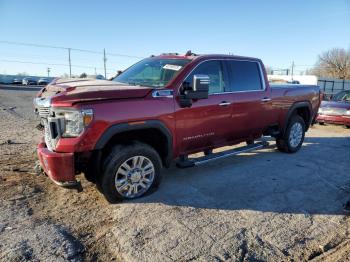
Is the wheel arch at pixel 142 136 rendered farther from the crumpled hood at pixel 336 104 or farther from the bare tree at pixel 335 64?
the bare tree at pixel 335 64

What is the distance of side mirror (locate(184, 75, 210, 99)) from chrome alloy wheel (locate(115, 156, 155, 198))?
1134mm

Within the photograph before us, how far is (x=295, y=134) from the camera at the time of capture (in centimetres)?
770

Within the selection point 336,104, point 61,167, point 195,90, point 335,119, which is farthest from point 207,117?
point 336,104

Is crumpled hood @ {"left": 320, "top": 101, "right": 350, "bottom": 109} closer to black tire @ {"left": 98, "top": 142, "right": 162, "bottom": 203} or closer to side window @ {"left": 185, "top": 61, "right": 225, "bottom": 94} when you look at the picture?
side window @ {"left": 185, "top": 61, "right": 225, "bottom": 94}

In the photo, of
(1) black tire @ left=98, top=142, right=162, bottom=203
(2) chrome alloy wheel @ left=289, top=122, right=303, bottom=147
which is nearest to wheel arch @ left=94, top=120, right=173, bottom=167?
(1) black tire @ left=98, top=142, right=162, bottom=203

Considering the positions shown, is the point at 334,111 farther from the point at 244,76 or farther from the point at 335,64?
the point at 335,64

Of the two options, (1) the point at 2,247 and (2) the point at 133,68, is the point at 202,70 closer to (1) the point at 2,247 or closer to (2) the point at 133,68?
(2) the point at 133,68

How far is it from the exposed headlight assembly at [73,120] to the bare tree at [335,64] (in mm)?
70583

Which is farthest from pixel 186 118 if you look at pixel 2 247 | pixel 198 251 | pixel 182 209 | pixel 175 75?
pixel 2 247

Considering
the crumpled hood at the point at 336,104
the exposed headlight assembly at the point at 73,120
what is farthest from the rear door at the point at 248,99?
the crumpled hood at the point at 336,104

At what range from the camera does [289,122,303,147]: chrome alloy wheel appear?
757 centimetres

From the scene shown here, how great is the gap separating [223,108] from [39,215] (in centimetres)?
319

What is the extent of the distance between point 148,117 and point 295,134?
4.42 m

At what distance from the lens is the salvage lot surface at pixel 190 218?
3395mm
